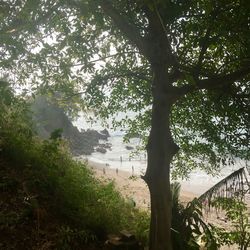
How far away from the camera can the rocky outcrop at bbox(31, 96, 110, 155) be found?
43.9m

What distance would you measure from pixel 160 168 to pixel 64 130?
5203 cm

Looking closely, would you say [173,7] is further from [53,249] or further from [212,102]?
[53,249]

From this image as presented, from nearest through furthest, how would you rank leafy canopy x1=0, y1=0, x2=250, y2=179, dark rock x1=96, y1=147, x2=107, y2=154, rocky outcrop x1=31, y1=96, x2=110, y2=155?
leafy canopy x1=0, y1=0, x2=250, y2=179 → rocky outcrop x1=31, y1=96, x2=110, y2=155 → dark rock x1=96, y1=147, x2=107, y2=154

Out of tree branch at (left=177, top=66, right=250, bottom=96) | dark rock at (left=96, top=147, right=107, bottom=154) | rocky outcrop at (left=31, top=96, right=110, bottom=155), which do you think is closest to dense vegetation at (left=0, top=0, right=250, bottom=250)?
tree branch at (left=177, top=66, right=250, bottom=96)

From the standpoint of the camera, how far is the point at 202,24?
6.22 metres

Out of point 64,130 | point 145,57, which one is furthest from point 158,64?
point 64,130

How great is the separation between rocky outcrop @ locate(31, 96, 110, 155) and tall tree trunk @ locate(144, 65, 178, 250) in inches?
1122

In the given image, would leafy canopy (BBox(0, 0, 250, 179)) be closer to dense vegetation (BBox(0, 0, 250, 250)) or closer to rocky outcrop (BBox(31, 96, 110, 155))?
dense vegetation (BBox(0, 0, 250, 250))

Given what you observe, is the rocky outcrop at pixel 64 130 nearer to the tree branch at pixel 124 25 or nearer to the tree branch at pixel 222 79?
the tree branch at pixel 124 25

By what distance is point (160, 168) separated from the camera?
269 inches

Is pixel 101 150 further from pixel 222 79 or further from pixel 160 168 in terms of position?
pixel 222 79

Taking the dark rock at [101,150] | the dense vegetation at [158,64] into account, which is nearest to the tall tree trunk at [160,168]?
the dense vegetation at [158,64]

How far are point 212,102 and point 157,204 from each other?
2929 mm

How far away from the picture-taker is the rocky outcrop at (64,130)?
43.9 metres
